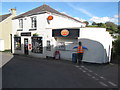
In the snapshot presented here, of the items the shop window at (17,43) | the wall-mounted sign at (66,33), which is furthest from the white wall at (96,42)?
the shop window at (17,43)

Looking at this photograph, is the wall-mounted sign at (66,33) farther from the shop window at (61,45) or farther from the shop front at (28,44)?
the shop front at (28,44)

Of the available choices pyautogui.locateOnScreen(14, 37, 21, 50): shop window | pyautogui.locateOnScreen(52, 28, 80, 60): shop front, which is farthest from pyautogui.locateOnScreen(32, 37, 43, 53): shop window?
pyautogui.locateOnScreen(14, 37, 21, 50): shop window

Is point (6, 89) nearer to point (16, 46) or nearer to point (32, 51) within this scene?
point (32, 51)

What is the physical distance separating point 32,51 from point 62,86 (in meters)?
11.8

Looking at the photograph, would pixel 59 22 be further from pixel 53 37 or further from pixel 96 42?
pixel 96 42

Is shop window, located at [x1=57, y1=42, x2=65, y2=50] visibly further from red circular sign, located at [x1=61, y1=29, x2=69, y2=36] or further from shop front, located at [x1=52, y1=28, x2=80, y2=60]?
red circular sign, located at [x1=61, y1=29, x2=69, y2=36]

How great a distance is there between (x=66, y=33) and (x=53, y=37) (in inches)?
78.4

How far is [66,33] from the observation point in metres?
13.4

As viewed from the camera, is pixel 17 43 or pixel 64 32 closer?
pixel 64 32

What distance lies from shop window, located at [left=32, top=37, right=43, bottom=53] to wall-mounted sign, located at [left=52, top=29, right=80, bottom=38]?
2.65 meters

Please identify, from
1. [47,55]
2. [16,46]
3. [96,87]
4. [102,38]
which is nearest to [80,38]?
[102,38]

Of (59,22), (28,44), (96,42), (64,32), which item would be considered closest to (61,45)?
(64,32)

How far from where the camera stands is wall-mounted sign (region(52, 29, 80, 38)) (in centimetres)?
1284

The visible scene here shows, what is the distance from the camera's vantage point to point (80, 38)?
12602 millimetres
